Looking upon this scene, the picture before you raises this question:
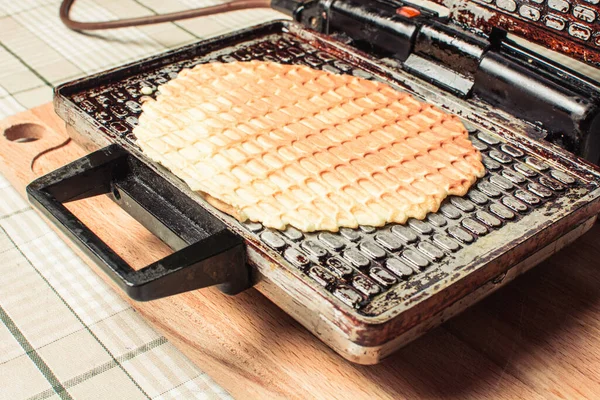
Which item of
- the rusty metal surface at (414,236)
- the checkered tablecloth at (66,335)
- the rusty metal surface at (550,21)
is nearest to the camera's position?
the rusty metal surface at (414,236)

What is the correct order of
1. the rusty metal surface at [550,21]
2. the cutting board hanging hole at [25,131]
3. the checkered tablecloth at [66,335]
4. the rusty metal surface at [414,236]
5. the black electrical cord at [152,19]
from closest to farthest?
1. the rusty metal surface at [414,236]
2. the checkered tablecloth at [66,335]
3. the rusty metal surface at [550,21]
4. the cutting board hanging hole at [25,131]
5. the black electrical cord at [152,19]

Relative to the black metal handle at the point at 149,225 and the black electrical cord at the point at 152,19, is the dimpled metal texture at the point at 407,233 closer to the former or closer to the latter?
the black metal handle at the point at 149,225

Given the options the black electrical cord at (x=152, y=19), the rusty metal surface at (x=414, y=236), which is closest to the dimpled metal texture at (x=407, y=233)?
the rusty metal surface at (x=414, y=236)

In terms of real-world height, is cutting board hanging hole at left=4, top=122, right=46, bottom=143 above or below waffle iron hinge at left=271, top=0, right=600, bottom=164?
below

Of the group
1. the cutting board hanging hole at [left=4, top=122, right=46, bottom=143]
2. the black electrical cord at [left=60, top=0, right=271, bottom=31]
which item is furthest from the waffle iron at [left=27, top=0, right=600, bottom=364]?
the black electrical cord at [left=60, top=0, right=271, bottom=31]

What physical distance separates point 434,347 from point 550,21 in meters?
0.62

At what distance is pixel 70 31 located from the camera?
2242 millimetres

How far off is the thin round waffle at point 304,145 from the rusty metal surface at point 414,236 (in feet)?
0.10

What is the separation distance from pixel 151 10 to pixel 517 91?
1.40 meters

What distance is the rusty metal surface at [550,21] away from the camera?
126cm

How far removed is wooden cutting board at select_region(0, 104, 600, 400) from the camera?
1.04 meters

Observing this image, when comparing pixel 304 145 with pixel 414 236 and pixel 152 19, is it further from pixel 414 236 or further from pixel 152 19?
pixel 152 19

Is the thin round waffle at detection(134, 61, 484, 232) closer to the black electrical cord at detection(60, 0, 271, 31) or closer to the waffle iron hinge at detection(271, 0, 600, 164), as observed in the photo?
the waffle iron hinge at detection(271, 0, 600, 164)

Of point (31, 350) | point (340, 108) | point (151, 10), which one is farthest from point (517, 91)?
point (151, 10)
